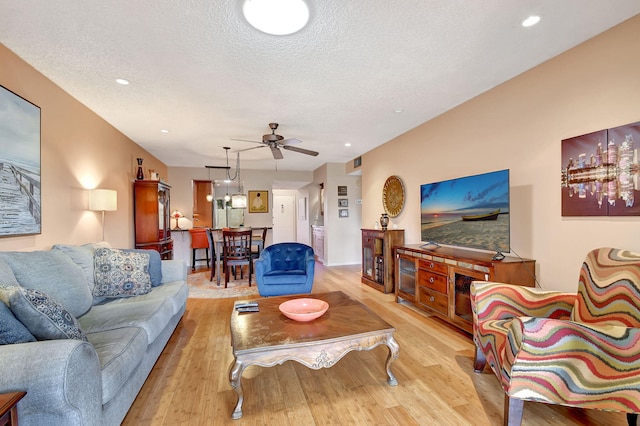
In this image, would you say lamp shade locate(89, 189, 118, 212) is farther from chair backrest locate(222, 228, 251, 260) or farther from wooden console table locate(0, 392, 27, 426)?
wooden console table locate(0, 392, 27, 426)

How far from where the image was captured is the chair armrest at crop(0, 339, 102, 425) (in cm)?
106

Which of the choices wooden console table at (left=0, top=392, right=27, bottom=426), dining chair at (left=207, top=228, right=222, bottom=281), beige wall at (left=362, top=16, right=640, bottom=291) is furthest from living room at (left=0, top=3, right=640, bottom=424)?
wooden console table at (left=0, top=392, right=27, bottom=426)

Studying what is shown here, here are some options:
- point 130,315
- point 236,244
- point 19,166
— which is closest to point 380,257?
point 236,244

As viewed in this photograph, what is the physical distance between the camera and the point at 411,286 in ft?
11.7

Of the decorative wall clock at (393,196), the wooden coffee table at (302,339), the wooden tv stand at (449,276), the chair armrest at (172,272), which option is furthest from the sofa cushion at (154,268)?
the decorative wall clock at (393,196)

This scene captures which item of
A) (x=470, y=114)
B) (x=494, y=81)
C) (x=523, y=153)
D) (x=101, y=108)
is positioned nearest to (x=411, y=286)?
(x=523, y=153)

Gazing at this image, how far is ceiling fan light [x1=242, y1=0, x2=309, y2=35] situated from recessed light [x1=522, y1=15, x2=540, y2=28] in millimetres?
1466

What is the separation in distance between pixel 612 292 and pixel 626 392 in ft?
1.70

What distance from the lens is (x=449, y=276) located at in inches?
113

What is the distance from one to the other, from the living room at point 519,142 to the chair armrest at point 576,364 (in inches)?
39.7

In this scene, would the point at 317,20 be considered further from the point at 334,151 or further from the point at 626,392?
the point at 334,151

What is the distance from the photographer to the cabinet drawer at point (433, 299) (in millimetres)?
2957

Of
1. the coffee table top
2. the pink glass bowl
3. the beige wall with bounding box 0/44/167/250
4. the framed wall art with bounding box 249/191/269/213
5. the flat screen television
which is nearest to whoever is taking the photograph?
the coffee table top

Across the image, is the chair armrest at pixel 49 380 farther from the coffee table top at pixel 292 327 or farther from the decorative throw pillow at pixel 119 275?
the decorative throw pillow at pixel 119 275
